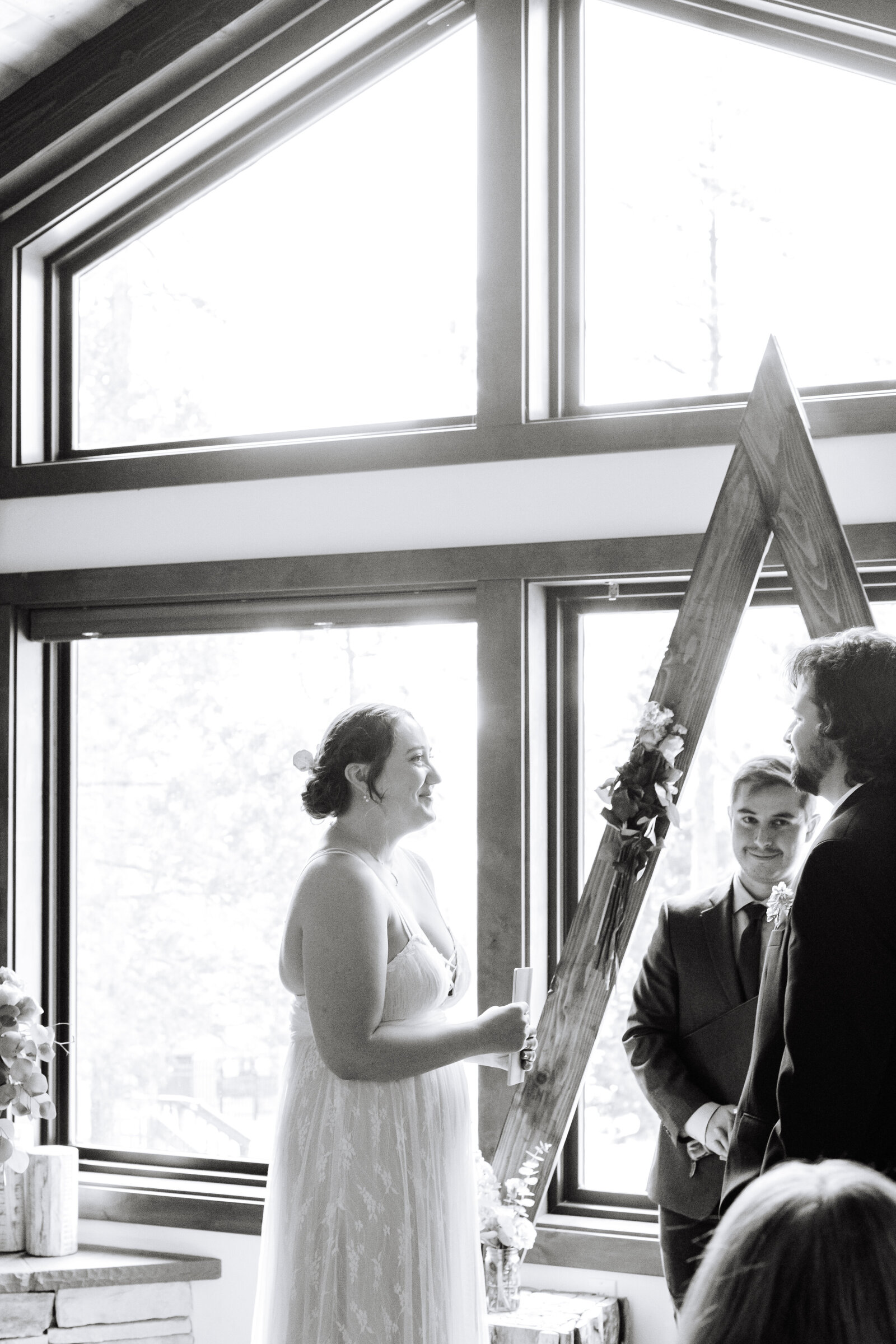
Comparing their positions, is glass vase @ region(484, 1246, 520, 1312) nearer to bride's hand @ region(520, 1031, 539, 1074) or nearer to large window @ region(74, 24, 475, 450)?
bride's hand @ region(520, 1031, 539, 1074)

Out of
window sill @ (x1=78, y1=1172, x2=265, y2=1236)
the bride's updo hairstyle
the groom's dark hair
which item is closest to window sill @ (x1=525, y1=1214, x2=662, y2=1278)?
window sill @ (x1=78, y1=1172, x2=265, y2=1236)

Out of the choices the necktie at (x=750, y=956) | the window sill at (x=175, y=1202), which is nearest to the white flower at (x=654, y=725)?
the necktie at (x=750, y=956)

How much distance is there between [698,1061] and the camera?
2787 millimetres

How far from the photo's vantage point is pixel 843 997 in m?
1.66

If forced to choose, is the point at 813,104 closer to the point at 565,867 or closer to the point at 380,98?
the point at 380,98

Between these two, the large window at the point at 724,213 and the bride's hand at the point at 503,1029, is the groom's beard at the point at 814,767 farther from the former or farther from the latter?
the large window at the point at 724,213

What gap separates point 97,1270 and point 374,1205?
1.51 metres

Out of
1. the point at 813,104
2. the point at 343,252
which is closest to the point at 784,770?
the point at 813,104

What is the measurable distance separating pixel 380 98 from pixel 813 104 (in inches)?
45.3

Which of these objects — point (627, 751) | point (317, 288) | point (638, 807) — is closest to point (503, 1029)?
point (638, 807)

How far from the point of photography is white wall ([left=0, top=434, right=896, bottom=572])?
10.9 feet

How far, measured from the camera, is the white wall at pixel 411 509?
10.9 ft

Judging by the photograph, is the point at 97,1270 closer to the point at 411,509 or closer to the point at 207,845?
the point at 207,845

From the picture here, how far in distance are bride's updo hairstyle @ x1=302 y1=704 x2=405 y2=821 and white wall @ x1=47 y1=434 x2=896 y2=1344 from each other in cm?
110
